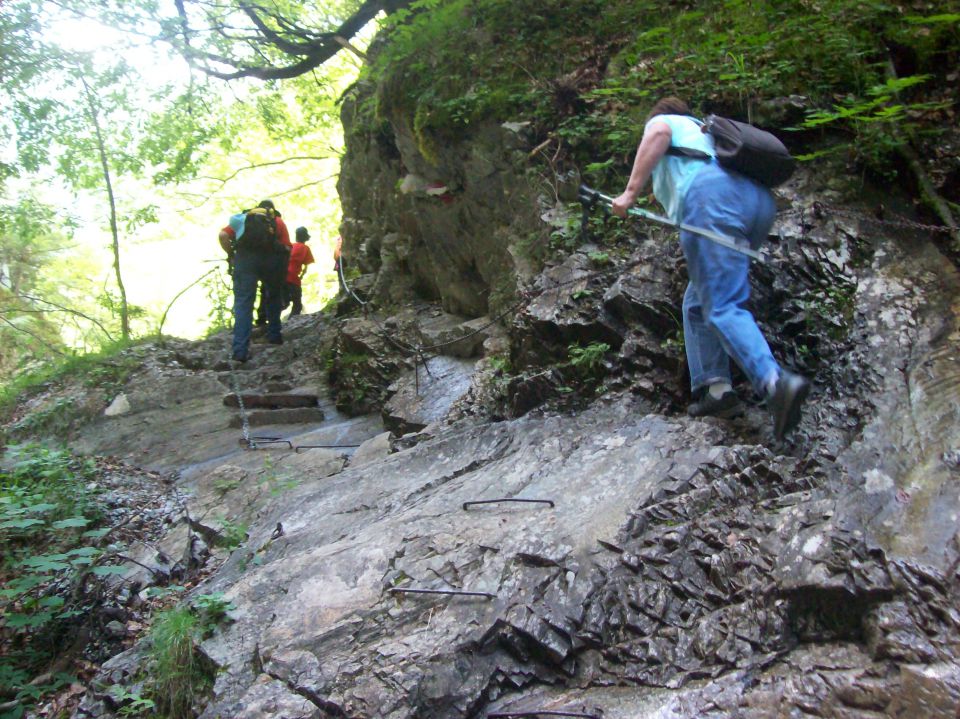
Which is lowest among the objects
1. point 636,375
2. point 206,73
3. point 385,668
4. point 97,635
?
point 97,635

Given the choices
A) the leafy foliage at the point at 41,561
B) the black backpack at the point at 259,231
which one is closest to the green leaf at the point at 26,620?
the leafy foliage at the point at 41,561

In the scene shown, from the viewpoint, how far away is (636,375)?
455 cm

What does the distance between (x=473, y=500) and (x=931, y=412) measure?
230cm

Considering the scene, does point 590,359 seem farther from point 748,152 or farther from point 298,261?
point 298,261

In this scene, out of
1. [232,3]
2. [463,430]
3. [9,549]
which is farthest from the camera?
[232,3]

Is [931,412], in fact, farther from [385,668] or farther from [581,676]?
[385,668]

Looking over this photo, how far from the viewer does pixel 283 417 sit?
27.8 feet

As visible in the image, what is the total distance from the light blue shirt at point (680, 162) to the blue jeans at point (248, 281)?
7339mm

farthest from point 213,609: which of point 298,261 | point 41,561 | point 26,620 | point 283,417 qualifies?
point 298,261

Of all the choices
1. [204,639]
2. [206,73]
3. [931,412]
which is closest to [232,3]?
[206,73]

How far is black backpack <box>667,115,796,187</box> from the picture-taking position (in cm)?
358

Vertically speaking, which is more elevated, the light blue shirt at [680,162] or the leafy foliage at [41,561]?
the light blue shirt at [680,162]

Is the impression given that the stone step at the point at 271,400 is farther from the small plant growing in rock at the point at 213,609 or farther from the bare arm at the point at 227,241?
the small plant growing in rock at the point at 213,609

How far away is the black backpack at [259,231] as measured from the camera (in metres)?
9.64
